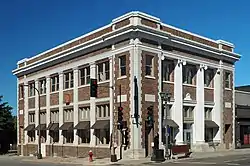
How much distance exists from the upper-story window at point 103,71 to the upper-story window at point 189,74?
8336 millimetres

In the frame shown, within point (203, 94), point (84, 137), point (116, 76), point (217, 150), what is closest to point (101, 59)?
point (116, 76)

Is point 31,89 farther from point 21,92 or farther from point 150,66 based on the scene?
point 150,66

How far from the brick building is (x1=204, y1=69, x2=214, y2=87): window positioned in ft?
0.36

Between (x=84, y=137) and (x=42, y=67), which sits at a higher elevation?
(x=42, y=67)

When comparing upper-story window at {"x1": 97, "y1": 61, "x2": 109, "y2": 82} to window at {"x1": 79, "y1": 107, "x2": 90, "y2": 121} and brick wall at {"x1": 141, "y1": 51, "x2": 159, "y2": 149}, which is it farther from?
→ brick wall at {"x1": 141, "y1": 51, "x2": 159, "y2": 149}

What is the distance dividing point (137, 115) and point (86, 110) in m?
9.40

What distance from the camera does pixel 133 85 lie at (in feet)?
117

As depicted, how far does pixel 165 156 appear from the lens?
34938 millimetres

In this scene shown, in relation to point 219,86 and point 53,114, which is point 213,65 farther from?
point 53,114

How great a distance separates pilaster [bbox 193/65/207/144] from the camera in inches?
1709

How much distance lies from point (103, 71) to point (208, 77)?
508 inches

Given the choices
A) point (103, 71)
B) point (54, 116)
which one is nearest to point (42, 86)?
point (54, 116)

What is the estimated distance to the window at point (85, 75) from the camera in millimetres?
42906

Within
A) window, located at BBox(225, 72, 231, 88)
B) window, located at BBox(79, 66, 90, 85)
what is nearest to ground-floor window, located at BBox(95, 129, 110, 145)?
window, located at BBox(79, 66, 90, 85)
